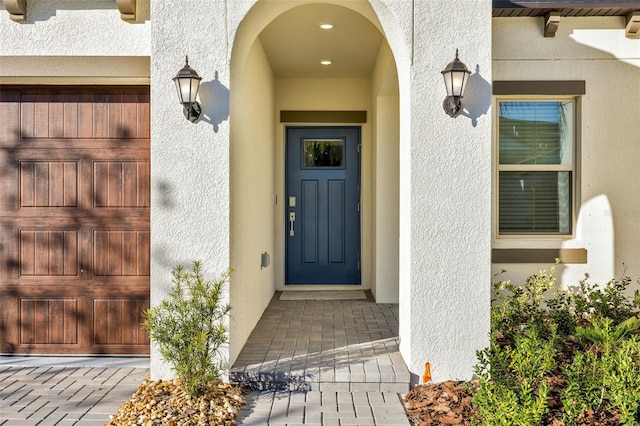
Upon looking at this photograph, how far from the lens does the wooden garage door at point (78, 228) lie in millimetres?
4801

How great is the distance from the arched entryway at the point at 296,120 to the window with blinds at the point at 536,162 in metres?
1.43

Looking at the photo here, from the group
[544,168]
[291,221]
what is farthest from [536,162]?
[291,221]

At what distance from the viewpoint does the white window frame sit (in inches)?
212

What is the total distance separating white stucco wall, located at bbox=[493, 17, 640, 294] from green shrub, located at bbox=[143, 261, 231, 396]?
11.6 ft

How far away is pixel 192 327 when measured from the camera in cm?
373

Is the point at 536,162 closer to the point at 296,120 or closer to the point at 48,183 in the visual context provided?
the point at 296,120

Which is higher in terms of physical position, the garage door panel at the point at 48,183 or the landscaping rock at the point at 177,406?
the garage door panel at the point at 48,183

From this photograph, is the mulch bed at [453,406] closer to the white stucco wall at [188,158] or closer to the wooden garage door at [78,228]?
the white stucco wall at [188,158]

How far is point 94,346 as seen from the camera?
4816 mm

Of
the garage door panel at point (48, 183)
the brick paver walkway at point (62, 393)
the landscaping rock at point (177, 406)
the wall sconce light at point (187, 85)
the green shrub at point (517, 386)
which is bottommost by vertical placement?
the brick paver walkway at point (62, 393)

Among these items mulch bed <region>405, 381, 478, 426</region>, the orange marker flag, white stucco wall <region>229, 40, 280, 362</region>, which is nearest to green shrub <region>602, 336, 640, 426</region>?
mulch bed <region>405, 381, 478, 426</region>

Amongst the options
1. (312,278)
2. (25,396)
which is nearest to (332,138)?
(312,278)

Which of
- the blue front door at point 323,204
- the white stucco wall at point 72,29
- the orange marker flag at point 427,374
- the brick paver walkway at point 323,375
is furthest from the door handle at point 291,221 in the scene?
the orange marker flag at point 427,374

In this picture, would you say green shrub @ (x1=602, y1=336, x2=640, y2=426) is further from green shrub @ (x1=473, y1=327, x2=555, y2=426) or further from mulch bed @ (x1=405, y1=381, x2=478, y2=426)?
mulch bed @ (x1=405, y1=381, x2=478, y2=426)
